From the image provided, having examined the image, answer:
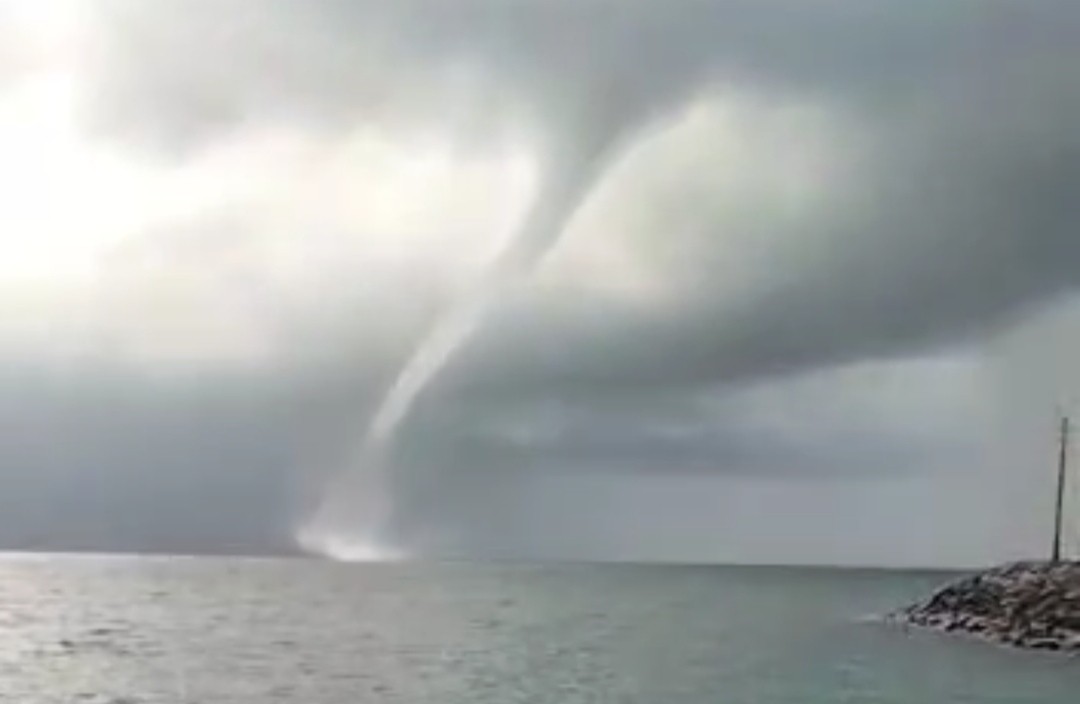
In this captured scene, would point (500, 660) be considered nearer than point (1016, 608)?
Yes

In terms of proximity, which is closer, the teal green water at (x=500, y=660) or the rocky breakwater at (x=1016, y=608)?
the teal green water at (x=500, y=660)

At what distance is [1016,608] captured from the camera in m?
108

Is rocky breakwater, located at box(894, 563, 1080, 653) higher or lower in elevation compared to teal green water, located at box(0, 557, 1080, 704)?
higher

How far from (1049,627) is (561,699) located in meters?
43.4

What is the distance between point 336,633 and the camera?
117625 millimetres

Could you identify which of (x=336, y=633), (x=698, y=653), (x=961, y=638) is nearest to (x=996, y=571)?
(x=961, y=638)

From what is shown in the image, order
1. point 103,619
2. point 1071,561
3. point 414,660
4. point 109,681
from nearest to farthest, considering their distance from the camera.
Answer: point 109,681 → point 414,660 → point 1071,561 → point 103,619

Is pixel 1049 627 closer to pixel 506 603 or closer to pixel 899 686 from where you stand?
pixel 899 686

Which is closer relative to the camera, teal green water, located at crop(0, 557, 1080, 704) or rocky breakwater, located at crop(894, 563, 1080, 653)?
teal green water, located at crop(0, 557, 1080, 704)

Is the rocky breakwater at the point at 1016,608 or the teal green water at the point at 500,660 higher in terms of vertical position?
the rocky breakwater at the point at 1016,608

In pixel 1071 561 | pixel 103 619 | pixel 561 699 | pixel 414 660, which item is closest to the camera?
pixel 561 699

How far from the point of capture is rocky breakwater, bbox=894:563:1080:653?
97.4m

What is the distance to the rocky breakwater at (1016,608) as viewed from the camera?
319 ft

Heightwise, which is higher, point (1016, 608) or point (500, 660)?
point (1016, 608)
